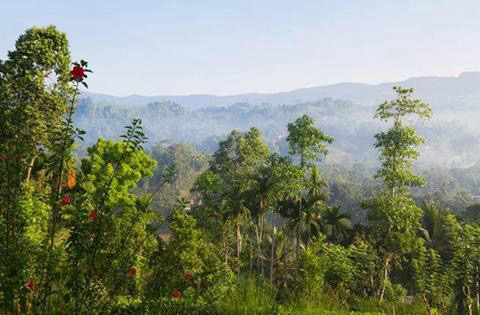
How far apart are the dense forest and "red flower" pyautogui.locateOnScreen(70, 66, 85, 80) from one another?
0.02 m

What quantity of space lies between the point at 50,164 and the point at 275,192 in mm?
32857

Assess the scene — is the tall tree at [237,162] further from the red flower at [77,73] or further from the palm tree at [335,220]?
the red flower at [77,73]

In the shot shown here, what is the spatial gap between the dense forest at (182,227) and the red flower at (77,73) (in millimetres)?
23

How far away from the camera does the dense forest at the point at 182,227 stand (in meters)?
5.02

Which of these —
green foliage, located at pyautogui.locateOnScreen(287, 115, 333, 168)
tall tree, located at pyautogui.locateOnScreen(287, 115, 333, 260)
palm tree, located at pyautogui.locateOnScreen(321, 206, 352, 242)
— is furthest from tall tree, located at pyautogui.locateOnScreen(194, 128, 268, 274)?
green foliage, located at pyautogui.locateOnScreen(287, 115, 333, 168)

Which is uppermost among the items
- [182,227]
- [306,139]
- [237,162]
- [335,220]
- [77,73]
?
[77,73]

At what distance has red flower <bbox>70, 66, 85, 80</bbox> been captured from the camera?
4.43 metres

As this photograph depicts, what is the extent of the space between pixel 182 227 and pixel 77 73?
2399 cm

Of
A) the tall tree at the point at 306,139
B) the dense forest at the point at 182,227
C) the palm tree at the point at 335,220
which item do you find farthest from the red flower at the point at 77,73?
the palm tree at the point at 335,220

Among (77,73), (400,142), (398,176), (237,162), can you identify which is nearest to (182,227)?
(398,176)

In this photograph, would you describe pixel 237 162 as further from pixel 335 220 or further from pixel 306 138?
pixel 306 138

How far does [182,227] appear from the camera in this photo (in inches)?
1088

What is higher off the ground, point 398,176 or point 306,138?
point 306,138

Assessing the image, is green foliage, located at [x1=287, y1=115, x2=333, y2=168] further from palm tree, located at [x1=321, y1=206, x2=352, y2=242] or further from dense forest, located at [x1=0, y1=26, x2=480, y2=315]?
palm tree, located at [x1=321, y1=206, x2=352, y2=242]
